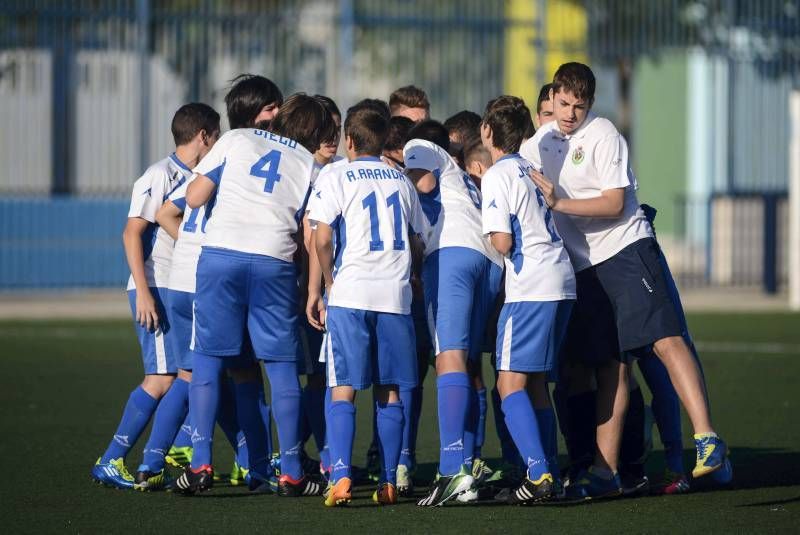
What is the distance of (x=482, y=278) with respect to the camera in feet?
22.5

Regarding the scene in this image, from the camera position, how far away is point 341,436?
21.3 ft

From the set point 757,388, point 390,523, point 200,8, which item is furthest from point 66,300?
point 390,523

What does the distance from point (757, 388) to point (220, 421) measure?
4.89 meters

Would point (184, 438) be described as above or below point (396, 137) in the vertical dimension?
below

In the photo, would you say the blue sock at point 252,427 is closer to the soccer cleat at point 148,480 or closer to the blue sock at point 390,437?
the soccer cleat at point 148,480

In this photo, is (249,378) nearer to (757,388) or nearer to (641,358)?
(641,358)

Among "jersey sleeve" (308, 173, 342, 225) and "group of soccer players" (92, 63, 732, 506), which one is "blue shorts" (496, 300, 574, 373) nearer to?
"group of soccer players" (92, 63, 732, 506)

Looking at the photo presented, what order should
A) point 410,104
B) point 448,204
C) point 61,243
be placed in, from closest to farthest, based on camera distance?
point 448,204 → point 410,104 → point 61,243

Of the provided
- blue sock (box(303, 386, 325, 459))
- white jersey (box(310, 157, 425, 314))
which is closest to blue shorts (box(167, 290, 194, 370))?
blue sock (box(303, 386, 325, 459))

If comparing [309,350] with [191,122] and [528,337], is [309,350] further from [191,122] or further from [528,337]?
[191,122]

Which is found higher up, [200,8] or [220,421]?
[200,8]

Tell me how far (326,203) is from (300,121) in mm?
587

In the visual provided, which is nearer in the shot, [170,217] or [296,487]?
[296,487]

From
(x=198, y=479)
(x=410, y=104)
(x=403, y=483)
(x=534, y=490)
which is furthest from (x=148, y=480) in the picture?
(x=410, y=104)
